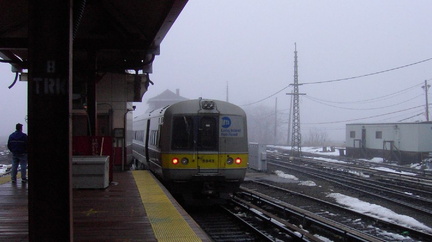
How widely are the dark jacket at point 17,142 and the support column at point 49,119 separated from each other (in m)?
7.61

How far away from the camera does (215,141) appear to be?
1180cm

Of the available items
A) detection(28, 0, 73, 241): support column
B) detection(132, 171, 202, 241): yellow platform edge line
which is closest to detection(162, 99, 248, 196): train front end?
detection(132, 171, 202, 241): yellow platform edge line

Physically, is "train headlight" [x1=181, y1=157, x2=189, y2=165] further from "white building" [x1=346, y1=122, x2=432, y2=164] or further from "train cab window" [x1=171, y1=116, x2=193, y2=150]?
"white building" [x1=346, y1=122, x2=432, y2=164]

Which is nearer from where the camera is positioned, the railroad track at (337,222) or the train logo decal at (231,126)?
the railroad track at (337,222)

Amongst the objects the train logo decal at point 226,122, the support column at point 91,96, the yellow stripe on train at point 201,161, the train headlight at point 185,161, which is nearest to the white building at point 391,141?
the train logo decal at point 226,122

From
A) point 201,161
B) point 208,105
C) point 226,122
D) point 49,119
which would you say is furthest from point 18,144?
point 49,119

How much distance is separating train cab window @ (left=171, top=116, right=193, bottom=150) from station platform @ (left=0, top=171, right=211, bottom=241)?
1.33 m

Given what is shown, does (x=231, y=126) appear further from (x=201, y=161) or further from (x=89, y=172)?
(x=89, y=172)

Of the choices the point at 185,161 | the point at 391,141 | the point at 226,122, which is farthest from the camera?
the point at 391,141

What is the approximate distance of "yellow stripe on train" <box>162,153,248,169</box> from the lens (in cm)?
1151

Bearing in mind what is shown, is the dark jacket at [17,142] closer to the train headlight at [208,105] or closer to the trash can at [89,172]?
the trash can at [89,172]

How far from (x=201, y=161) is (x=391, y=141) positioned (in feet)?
82.9

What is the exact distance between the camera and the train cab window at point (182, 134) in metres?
11.7

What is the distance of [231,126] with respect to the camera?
12.0m
